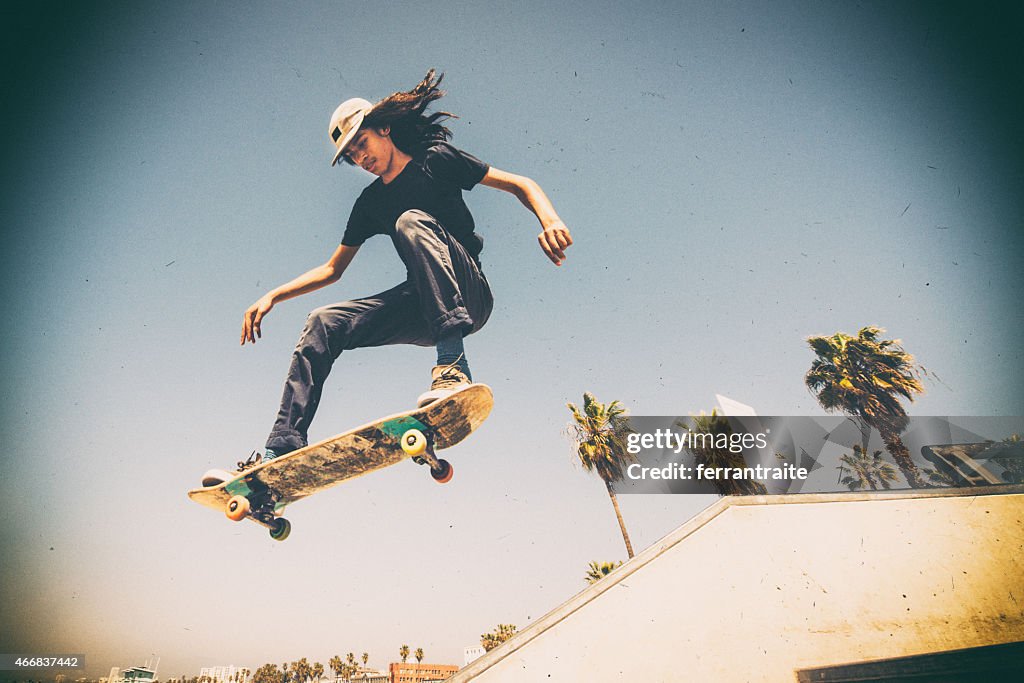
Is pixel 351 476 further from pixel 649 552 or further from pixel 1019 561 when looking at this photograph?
pixel 1019 561

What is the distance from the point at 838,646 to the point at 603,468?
15.7 m

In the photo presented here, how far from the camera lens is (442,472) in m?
6.19

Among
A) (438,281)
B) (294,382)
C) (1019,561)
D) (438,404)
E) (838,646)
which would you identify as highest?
(438,281)

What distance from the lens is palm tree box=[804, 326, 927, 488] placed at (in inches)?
682

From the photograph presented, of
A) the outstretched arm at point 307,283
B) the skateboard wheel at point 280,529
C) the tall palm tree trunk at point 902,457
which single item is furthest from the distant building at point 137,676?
the tall palm tree trunk at point 902,457

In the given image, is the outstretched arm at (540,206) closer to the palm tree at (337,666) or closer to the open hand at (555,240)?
the open hand at (555,240)

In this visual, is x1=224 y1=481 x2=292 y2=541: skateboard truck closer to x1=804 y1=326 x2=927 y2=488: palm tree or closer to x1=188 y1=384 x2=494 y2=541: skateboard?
x1=188 y1=384 x2=494 y2=541: skateboard

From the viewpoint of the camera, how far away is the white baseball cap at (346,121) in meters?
6.36

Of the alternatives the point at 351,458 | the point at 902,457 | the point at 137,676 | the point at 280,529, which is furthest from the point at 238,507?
the point at 902,457

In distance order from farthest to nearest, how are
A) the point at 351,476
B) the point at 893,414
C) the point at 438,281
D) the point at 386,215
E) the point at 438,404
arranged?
the point at 893,414 < the point at 386,215 < the point at 351,476 < the point at 438,281 < the point at 438,404

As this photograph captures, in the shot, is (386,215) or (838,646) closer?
(838,646)

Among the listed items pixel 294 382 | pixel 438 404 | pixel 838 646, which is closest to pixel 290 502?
pixel 294 382

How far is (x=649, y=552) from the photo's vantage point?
14.4ft

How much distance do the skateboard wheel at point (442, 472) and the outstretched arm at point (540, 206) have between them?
2.97 m
